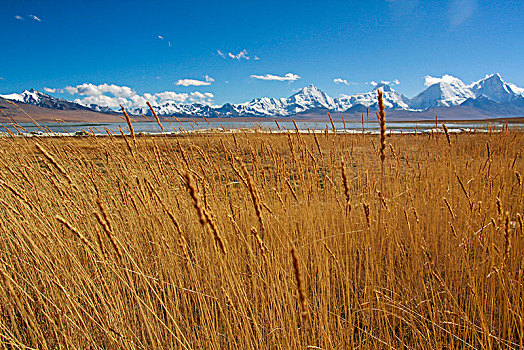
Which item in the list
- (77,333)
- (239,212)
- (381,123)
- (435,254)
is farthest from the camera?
(239,212)

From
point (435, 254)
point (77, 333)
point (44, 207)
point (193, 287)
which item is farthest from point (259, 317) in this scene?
point (44, 207)

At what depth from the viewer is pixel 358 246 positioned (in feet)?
6.75

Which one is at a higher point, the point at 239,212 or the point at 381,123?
the point at 381,123

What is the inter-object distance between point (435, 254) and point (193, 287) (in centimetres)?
182

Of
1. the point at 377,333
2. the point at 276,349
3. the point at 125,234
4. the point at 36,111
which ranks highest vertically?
the point at 36,111

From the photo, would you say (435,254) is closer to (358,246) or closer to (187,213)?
(358,246)

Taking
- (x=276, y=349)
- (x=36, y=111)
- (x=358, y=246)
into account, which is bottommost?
(x=276, y=349)

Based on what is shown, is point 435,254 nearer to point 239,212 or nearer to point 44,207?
point 239,212

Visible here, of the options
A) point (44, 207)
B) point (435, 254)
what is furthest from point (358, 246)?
point (44, 207)

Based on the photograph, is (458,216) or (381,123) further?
(458,216)

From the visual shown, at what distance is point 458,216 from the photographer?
7.48ft

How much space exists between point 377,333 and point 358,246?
2.25ft

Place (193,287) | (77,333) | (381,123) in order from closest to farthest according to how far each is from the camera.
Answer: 1. (381,123)
2. (77,333)
3. (193,287)

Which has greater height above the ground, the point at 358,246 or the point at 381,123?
the point at 381,123
